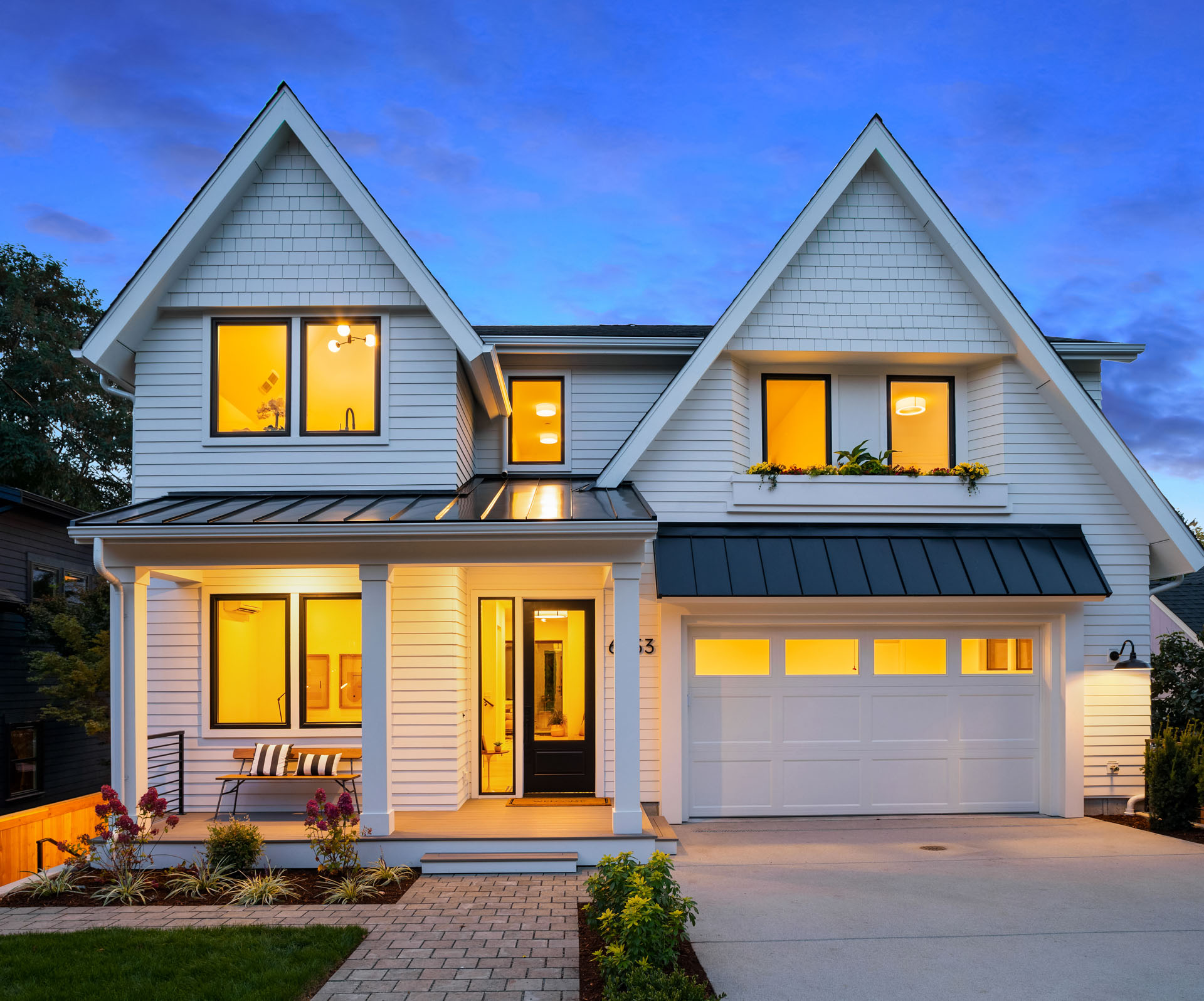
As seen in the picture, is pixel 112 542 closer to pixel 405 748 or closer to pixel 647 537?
pixel 405 748

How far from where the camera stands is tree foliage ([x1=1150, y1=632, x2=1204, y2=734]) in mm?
11234

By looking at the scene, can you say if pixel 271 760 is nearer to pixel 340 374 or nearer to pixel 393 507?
pixel 393 507

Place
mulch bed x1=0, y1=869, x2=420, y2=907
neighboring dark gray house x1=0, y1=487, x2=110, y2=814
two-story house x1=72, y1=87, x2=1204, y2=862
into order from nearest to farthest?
mulch bed x1=0, y1=869, x2=420, y2=907 < two-story house x1=72, y1=87, x2=1204, y2=862 < neighboring dark gray house x1=0, y1=487, x2=110, y2=814

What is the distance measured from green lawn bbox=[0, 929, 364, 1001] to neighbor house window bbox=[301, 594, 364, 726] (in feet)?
12.0

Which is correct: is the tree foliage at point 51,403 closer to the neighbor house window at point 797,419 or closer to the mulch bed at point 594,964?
the neighbor house window at point 797,419

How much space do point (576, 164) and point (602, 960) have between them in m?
120

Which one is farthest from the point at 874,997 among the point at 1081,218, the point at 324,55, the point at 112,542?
the point at 1081,218

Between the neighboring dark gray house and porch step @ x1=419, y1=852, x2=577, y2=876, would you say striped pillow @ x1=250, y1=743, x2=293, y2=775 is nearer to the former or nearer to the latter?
porch step @ x1=419, y1=852, x2=577, y2=876

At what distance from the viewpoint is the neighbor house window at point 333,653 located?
9.93m

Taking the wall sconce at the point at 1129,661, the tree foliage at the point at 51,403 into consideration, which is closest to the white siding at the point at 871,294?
the wall sconce at the point at 1129,661

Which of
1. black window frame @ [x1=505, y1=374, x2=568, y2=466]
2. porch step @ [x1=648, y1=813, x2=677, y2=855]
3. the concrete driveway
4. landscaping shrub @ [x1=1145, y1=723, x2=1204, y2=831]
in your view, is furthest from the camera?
black window frame @ [x1=505, y1=374, x2=568, y2=466]

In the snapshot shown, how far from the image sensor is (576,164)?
115 meters

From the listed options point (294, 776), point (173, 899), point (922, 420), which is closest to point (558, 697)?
point (294, 776)

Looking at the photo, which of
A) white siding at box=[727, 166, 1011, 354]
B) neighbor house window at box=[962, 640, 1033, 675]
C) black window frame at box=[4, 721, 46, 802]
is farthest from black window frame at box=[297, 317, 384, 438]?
black window frame at box=[4, 721, 46, 802]
